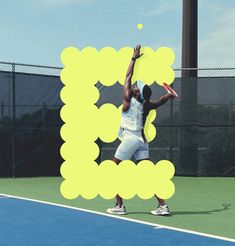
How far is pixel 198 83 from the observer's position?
49.4 feet

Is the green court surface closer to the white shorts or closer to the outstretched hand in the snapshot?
the white shorts

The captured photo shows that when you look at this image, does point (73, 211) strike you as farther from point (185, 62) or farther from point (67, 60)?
point (185, 62)

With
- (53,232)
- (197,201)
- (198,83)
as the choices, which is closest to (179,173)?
(198,83)

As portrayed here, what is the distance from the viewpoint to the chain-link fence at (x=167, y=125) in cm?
1473

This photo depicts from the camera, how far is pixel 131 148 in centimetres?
793

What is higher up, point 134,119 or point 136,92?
point 136,92

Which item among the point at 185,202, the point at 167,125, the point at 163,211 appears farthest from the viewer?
the point at 167,125

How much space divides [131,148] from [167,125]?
289 inches
